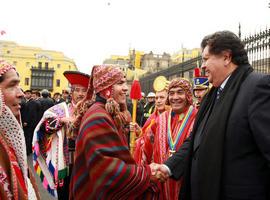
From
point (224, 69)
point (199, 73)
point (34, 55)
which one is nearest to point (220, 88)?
point (224, 69)

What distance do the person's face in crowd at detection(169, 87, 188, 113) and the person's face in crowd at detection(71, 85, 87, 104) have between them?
4.47 feet

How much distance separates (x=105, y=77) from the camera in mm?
2711

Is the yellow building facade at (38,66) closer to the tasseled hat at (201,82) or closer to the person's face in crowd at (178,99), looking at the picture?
the tasseled hat at (201,82)

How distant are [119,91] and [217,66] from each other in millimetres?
914

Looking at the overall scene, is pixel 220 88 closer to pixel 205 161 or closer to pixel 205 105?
pixel 205 105

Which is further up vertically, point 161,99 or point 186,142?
point 161,99

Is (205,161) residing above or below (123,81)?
below

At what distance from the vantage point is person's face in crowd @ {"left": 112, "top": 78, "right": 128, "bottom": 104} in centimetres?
273

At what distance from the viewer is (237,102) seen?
2154 mm

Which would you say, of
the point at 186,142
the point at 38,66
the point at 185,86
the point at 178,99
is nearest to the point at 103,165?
the point at 186,142

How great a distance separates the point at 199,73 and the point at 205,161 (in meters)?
4.38

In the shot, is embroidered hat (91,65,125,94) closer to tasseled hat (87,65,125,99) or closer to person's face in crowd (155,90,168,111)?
tasseled hat (87,65,125,99)

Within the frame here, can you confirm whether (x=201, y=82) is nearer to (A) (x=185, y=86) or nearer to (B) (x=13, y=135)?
(A) (x=185, y=86)

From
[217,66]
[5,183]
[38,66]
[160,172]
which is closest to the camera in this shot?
[5,183]
